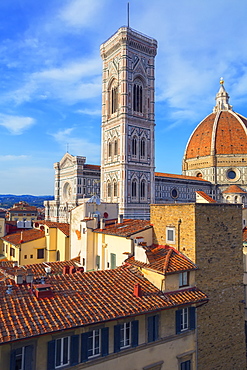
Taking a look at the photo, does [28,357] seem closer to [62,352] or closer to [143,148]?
[62,352]

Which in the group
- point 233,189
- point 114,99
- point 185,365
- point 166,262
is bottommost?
point 185,365

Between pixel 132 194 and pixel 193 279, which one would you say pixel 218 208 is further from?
pixel 132 194

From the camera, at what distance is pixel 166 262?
13.2m

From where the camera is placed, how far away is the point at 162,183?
70.2 meters

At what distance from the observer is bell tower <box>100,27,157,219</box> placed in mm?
56969

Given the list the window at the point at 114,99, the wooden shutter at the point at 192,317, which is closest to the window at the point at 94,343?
the wooden shutter at the point at 192,317

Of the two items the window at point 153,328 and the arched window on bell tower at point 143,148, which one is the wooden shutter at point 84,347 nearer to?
the window at point 153,328

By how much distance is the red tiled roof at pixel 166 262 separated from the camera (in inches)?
506

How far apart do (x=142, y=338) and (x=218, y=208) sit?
270 inches

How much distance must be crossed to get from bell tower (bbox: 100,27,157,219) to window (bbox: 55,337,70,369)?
148ft

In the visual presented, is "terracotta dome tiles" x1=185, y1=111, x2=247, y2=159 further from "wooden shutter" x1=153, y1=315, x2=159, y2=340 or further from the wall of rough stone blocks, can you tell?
"wooden shutter" x1=153, y1=315, x2=159, y2=340

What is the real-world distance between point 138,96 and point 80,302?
54715mm

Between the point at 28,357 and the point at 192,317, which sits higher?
the point at 28,357

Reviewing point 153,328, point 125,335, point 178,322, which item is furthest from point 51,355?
point 178,322
